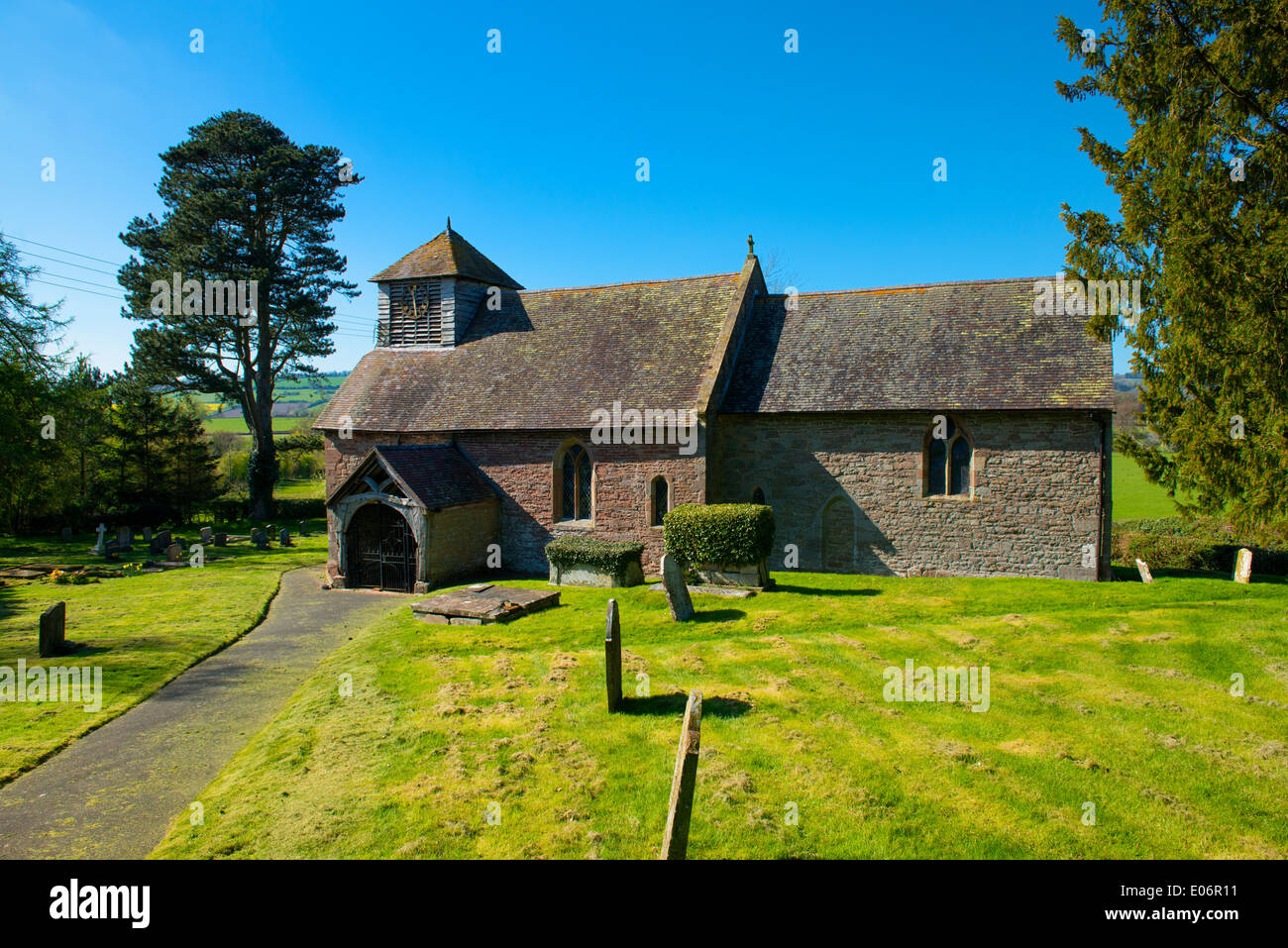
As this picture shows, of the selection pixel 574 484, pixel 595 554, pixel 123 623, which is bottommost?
pixel 123 623

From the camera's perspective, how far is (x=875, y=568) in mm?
23422

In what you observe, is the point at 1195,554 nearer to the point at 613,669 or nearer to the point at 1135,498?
the point at 613,669

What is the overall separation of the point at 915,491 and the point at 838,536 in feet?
9.20

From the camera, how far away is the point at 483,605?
63.4 ft

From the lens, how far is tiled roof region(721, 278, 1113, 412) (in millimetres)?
22125

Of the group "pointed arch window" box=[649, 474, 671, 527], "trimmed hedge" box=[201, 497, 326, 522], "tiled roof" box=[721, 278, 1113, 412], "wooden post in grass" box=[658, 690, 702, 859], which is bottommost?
"wooden post in grass" box=[658, 690, 702, 859]

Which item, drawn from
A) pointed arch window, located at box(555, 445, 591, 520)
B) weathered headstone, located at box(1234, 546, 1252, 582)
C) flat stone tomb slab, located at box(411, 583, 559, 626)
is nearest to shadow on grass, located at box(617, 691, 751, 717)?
flat stone tomb slab, located at box(411, 583, 559, 626)

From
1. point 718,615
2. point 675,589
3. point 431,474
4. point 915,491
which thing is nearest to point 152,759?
point 675,589

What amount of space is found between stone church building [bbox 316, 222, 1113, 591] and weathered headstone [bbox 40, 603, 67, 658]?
8617 millimetres

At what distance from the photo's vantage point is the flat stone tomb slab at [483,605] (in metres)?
18.9

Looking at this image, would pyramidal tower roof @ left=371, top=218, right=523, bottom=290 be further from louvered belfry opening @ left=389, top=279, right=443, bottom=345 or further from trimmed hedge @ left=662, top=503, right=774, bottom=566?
trimmed hedge @ left=662, top=503, right=774, bottom=566

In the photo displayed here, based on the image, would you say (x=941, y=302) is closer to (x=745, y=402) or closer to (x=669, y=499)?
(x=745, y=402)

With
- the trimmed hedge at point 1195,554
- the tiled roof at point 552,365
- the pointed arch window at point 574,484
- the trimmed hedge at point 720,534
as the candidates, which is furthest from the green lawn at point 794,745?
the tiled roof at point 552,365
